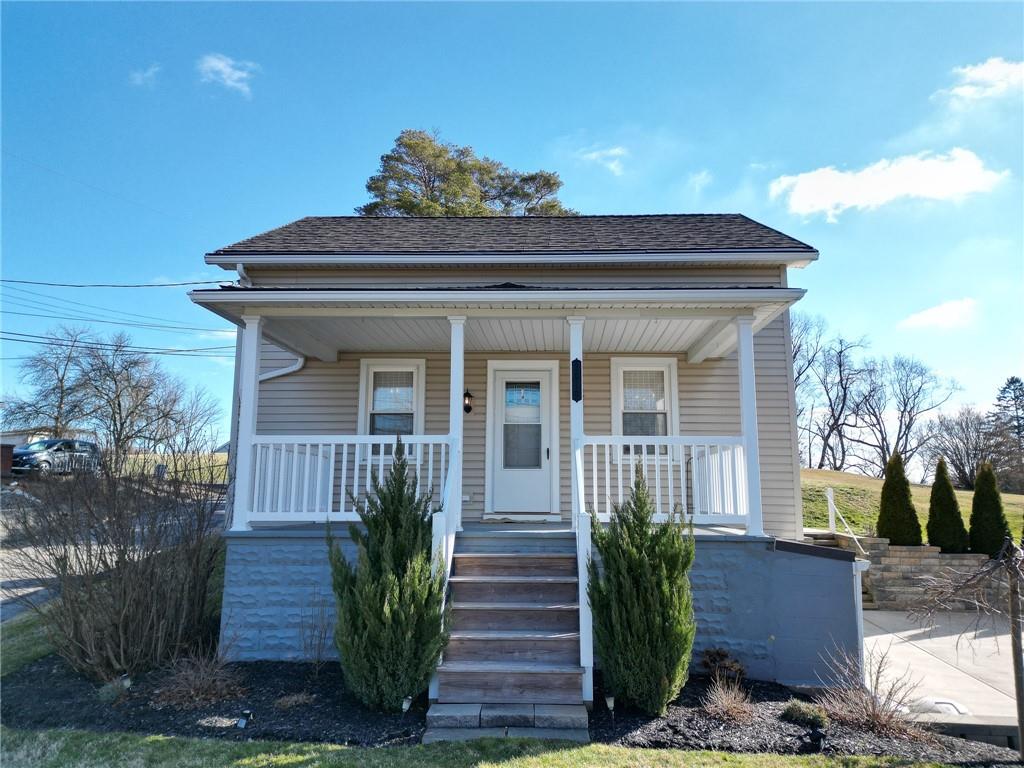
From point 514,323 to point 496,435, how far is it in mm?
1884

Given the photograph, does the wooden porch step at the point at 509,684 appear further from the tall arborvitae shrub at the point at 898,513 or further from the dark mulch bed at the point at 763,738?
the tall arborvitae shrub at the point at 898,513

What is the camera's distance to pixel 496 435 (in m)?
7.79

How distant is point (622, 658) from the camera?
426 centimetres

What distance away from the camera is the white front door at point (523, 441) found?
7.64 m

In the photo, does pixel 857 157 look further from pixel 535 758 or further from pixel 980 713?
pixel 535 758

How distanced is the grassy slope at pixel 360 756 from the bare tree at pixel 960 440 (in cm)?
3288

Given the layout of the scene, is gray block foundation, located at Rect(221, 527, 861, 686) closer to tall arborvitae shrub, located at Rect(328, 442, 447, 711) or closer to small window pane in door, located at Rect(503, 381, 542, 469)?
tall arborvitae shrub, located at Rect(328, 442, 447, 711)

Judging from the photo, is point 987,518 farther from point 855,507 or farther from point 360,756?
point 360,756

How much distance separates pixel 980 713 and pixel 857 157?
1054cm

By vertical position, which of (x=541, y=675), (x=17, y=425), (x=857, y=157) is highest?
(x=857, y=157)

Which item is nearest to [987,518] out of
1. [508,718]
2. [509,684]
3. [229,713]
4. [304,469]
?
[509,684]

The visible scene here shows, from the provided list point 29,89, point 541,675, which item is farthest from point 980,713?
point 29,89

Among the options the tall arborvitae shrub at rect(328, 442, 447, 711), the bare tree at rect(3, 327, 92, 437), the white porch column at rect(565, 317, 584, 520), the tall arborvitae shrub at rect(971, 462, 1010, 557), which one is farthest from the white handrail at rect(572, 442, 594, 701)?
the bare tree at rect(3, 327, 92, 437)

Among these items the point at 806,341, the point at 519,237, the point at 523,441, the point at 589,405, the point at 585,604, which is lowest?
the point at 585,604
